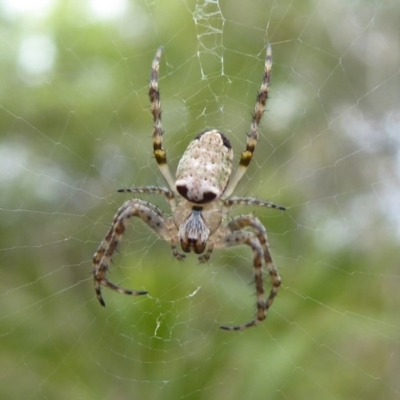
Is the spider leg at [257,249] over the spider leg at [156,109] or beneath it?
beneath

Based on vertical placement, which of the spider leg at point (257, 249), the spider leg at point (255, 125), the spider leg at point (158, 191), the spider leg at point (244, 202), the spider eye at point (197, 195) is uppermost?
the spider leg at point (255, 125)

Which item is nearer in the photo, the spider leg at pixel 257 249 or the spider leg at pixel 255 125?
the spider leg at pixel 257 249

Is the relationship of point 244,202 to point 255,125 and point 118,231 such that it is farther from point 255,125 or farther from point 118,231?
point 118,231

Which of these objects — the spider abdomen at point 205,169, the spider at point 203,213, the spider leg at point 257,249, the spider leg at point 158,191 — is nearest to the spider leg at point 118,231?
the spider at point 203,213

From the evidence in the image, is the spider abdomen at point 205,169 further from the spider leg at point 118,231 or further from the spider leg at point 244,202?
the spider leg at point 118,231

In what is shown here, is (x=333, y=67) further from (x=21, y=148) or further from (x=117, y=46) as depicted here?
(x=21, y=148)

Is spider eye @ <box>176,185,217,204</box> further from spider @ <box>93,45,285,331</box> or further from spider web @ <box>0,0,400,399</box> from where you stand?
spider web @ <box>0,0,400,399</box>

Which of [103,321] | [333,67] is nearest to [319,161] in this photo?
[333,67]

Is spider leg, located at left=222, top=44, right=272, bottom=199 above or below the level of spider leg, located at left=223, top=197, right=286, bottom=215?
above

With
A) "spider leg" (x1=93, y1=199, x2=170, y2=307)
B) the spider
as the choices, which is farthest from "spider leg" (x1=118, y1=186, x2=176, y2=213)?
"spider leg" (x1=93, y1=199, x2=170, y2=307)
